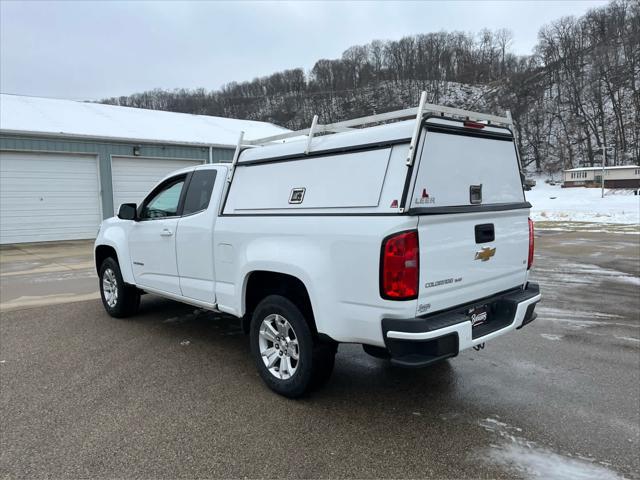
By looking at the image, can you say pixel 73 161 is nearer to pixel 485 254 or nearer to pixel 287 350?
pixel 287 350

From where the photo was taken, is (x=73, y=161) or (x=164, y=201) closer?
(x=164, y=201)

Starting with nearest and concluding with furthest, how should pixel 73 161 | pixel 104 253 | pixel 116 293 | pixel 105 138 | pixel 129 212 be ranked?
pixel 129 212, pixel 116 293, pixel 104 253, pixel 73 161, pixel 105 138

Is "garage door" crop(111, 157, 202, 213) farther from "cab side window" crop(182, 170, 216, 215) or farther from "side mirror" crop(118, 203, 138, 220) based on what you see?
"cab side window" crop(182, 170, 216, 215)

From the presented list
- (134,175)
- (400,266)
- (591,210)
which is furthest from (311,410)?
(591,210)

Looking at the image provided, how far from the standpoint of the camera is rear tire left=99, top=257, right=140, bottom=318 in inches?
236

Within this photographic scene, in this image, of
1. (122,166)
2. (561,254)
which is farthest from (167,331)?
(122,166)

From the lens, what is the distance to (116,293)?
6141 mm

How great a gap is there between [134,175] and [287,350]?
16610 mm

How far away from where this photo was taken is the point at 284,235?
3609 millimetres

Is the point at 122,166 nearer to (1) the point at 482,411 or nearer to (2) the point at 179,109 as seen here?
(1) the point at 482,411

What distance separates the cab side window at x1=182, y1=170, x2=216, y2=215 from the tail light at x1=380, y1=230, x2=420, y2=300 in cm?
225

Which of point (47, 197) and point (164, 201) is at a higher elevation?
point (47, 197)

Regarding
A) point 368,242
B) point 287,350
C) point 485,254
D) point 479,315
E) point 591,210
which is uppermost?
point 368,242

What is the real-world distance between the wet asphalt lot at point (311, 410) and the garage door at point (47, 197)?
40.2ft
